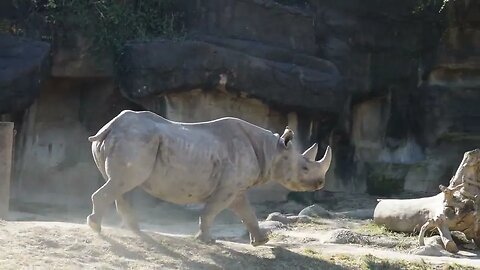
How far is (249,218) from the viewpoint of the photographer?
827 cm

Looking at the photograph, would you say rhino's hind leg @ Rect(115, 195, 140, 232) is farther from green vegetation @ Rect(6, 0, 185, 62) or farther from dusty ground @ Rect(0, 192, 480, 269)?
green vegetation @ Rect(6, 0, 185, 62)

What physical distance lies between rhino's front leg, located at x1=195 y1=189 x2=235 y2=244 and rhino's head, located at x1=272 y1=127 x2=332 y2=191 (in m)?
0.71

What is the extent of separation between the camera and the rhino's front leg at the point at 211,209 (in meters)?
7.79

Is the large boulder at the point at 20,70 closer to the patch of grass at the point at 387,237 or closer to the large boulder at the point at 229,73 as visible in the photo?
the large boulder at the point at 229,73

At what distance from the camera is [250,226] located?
324 inches

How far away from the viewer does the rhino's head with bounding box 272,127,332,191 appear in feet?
27.3

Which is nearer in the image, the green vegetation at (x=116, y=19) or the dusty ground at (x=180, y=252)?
the dusty ground at (x=180, y=252)

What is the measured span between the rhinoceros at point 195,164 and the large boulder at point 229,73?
855cm

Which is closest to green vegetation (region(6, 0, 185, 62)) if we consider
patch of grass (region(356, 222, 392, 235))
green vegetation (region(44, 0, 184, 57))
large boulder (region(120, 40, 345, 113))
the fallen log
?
green vegetation (region(44, 0, 184, 57))

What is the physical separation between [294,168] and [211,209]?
3.44ft

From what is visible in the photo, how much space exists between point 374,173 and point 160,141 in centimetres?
1239

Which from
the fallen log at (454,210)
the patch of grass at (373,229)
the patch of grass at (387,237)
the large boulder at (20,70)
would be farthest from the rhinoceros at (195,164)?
the large boulder at (20,70)

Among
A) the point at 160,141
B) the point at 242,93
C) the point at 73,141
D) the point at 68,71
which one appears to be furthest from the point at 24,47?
the point at 160,141

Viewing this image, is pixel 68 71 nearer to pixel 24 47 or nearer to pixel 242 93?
pixel 24 47
